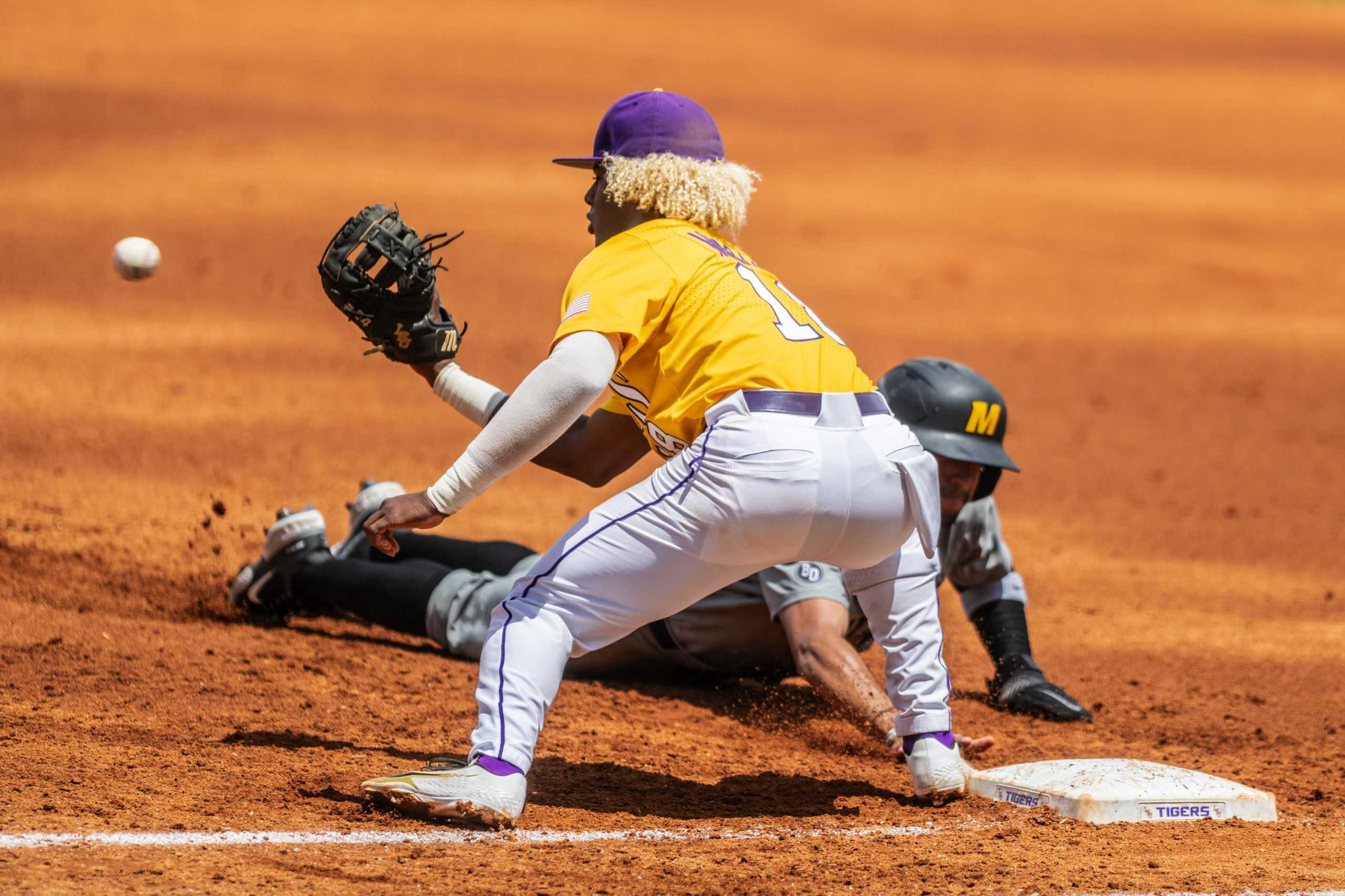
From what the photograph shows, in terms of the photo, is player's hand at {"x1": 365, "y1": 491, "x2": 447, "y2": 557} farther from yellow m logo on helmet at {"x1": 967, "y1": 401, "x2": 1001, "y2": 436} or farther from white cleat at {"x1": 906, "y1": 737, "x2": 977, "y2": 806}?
yellow m logo on helmet at {"x1": 967, "y1": 401, "x2": 1001, "y2": 436}

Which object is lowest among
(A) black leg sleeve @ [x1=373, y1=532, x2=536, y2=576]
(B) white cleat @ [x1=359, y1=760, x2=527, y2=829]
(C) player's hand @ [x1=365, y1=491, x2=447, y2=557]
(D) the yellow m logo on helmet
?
(B) white cleat @ [x1=359, y1=760, x2=527, y2=829]

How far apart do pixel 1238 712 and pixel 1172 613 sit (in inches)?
71.3

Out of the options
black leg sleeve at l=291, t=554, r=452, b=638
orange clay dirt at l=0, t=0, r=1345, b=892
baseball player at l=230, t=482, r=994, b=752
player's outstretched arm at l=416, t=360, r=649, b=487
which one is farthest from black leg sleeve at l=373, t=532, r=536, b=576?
player's outstretched arm at l=416, t=360, r=649, b=487

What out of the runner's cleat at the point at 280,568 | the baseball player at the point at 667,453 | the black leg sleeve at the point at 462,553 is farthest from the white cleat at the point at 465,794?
the runner's cleat at the point at 280,568

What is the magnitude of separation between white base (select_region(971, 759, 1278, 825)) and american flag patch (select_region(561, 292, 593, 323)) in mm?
1865

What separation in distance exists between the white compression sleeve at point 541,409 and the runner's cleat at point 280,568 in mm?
2342

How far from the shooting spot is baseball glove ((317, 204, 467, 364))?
4227 millimetres

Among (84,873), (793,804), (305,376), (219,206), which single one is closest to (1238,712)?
(793,804)

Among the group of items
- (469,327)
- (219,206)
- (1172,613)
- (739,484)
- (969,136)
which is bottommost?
(1172,613)

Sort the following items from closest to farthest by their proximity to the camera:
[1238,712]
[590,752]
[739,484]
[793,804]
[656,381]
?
[739,484] < [656,381] < [793,804] < [590,752] < [1238,712]

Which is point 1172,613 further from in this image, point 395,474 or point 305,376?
point 305,376

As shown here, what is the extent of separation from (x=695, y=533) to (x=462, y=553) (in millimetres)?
2539

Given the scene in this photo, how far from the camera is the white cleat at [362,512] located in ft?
20.1

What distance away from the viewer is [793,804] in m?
4.39
